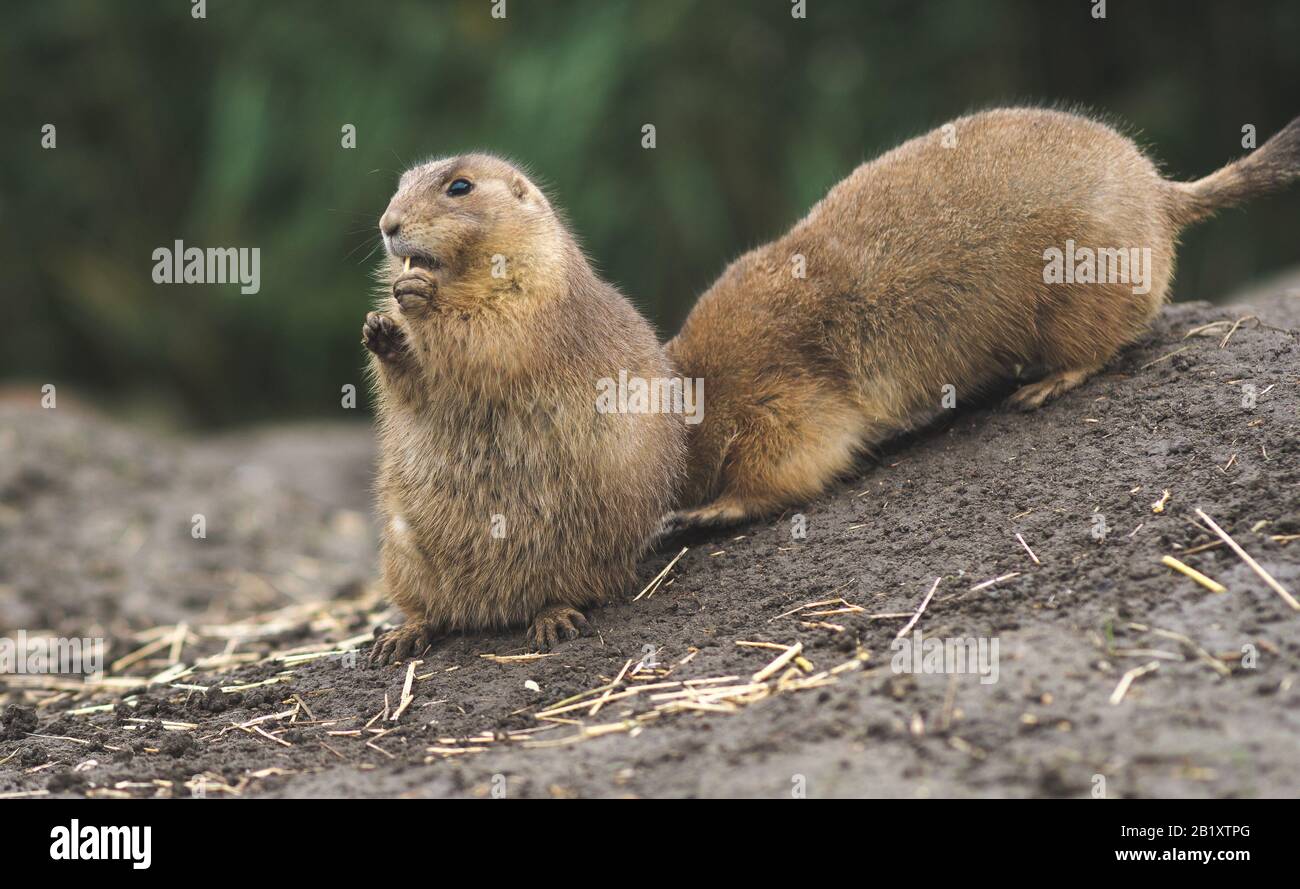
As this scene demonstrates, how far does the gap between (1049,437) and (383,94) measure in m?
10.9

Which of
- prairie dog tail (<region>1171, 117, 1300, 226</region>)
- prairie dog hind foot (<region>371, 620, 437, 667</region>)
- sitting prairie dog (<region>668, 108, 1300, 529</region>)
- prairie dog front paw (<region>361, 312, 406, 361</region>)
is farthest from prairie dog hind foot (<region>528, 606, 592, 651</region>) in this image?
prairie dog tail (<region>1171, 117, 1300, 226</region>)

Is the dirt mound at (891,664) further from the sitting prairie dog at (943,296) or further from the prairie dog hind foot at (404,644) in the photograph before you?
the sitting prairie dog at (943,296)

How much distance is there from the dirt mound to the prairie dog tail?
586 mm

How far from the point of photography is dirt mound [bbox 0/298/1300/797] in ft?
13.2

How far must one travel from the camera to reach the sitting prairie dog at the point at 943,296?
6254 millimetres

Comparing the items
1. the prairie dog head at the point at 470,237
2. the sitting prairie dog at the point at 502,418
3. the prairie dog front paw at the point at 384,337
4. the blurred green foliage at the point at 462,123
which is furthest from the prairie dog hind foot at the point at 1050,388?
the blurred green foliage at the point at 462,123

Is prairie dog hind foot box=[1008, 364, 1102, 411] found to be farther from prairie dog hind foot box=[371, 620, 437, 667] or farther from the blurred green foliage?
the blurred green foliage

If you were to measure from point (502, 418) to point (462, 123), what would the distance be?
9.81m

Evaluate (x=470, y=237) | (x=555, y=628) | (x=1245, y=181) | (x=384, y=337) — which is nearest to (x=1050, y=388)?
(x=1245, y=181)

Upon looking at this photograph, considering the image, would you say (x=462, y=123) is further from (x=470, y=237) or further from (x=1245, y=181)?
(x=1245, y=181)

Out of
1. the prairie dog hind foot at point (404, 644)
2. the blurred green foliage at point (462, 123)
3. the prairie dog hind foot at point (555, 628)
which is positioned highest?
the blurred green foliage at point (462, 123)

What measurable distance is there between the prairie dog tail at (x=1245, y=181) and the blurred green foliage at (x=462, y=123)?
749 centimetres

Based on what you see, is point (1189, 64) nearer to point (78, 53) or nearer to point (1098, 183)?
point (1098, 183)

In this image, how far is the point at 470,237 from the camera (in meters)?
5.74
